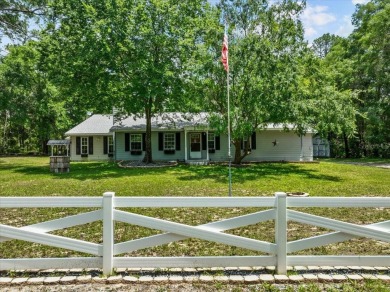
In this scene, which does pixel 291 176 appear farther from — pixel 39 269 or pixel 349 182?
pixel 39 269

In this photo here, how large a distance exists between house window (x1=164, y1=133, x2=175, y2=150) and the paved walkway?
68.1 ft

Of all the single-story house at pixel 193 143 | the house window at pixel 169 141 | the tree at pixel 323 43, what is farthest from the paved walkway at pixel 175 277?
the tree at pixel 323 43

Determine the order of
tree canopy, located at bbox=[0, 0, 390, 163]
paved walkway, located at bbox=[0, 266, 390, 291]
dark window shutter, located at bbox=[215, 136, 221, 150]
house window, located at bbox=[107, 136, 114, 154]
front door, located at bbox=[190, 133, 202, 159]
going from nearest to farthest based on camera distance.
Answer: paved walkway, located at bbox=[0, 266, 390, 291] → tree canopy, located at bbox=[0, 0, 390, 163] → front door, located at bbox=[190, 133, 202, 159] → dark window shutter, located at bbox=[215, 136, 221, 150] → house window, located at bbox=[107, 136, 114, 154]

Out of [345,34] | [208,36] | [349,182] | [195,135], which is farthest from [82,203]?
[345,34]

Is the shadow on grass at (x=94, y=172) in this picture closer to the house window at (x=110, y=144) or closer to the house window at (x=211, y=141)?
the house window at (x=211, y=141)

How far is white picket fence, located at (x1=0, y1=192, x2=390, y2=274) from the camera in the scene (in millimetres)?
3730

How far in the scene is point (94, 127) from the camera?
91.6ft

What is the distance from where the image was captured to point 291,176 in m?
15.6

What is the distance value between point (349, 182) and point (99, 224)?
1087cm

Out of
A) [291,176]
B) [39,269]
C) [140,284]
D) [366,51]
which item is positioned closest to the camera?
[140,284]

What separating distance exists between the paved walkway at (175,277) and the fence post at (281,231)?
0.13 m

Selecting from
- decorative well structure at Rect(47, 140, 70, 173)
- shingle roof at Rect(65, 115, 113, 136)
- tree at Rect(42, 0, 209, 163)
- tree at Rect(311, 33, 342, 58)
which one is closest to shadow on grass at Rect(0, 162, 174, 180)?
decorative well structure at Rect(47, 140, 70, 173)

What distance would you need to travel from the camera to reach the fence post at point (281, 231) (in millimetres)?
3770

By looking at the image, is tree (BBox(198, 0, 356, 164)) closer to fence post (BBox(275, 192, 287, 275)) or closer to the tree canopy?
the tree canopy
